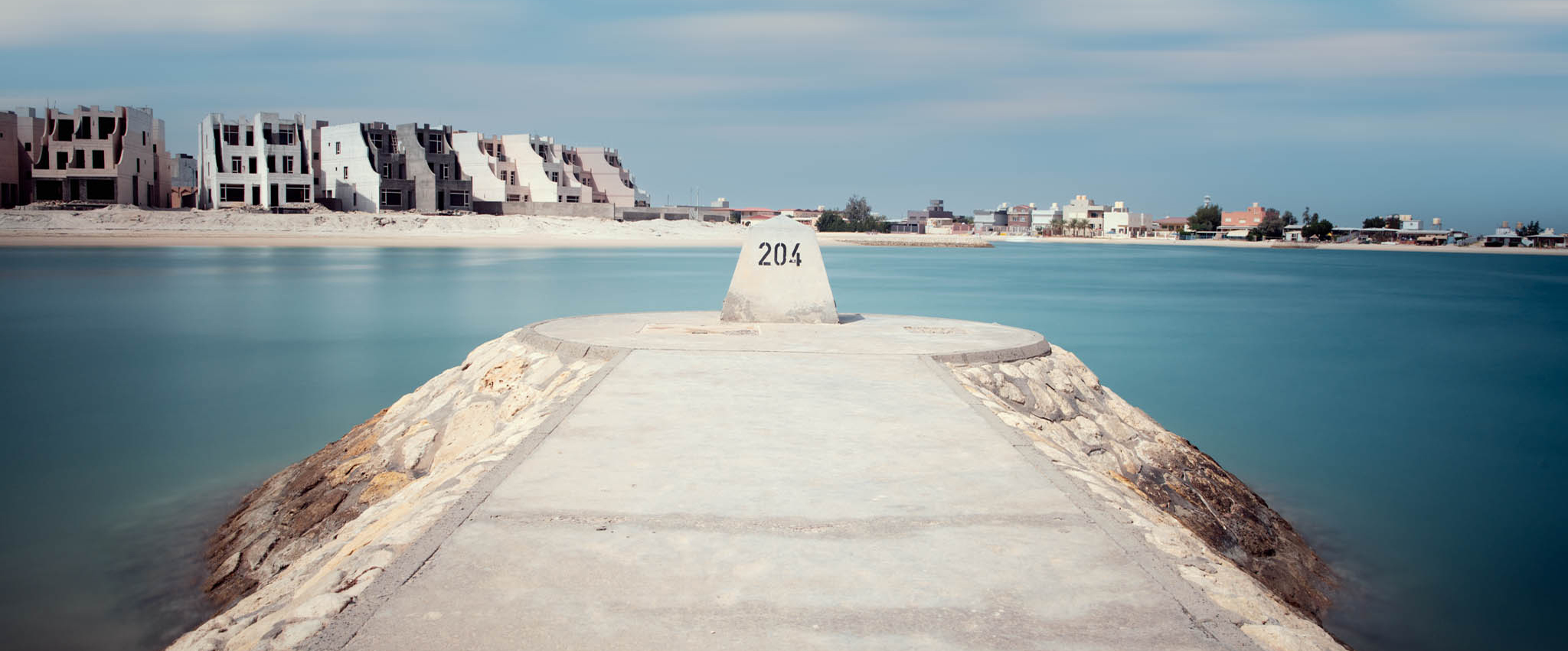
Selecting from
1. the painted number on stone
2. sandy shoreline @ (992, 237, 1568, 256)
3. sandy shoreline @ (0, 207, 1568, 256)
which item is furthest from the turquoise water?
sandy shoreline @ (992, 237, 1568, 256)

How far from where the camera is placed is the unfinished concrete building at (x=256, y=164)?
209 feet

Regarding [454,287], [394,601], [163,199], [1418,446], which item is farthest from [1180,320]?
[163,199]

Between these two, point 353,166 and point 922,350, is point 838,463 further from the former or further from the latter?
point 353,166

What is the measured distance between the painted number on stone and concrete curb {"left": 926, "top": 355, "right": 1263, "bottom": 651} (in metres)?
6.34

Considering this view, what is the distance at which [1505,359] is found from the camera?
1270 inches

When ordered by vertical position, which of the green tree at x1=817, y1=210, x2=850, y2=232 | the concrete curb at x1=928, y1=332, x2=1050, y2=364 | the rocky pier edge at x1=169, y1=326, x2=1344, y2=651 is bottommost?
the rocky pier edge at x1=169, y1=326, x2=1344, y2=651

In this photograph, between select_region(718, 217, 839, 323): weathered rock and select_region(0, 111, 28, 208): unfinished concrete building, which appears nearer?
select_region(718, 217, 839, 323): weathered rock

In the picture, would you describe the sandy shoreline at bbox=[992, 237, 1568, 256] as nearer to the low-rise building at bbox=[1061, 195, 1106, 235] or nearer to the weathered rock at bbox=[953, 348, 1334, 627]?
the low-rise building at bbox=[1061, 195, 1106, 235]

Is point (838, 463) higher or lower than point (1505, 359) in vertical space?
higher

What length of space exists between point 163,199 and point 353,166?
43.3 ft

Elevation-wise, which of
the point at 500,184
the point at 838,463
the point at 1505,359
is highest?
the point at 500,184

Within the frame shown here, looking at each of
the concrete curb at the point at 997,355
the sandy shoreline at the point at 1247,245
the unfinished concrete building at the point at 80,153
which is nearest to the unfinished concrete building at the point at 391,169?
the unfinished concrete building at the point at 80,153

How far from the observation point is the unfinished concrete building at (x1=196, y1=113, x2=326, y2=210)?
6366 centimetres

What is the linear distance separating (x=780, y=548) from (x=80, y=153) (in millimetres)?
69059
